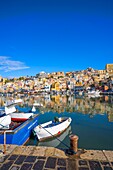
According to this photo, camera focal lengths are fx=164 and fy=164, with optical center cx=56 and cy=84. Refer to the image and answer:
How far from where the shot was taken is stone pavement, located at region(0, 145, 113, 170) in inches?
159

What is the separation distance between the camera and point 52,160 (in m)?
4.38

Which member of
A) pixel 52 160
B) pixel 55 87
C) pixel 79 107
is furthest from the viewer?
pixel 55 87

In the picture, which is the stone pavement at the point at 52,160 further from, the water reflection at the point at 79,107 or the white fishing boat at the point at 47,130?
the water reflection at the point at 79,107

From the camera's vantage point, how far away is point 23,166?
161 inches

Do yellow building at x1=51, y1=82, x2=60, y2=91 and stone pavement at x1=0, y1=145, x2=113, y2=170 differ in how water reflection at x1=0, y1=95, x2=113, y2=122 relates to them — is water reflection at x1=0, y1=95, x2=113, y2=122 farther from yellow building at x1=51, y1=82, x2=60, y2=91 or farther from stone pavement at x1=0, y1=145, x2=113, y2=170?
yellow building at x1=51, y1=82, x2=60, y2=91

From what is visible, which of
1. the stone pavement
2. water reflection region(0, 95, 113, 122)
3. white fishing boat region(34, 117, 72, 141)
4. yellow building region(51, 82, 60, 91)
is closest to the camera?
the stone pavement

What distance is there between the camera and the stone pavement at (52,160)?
405 cm

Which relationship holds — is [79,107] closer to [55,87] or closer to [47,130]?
[47,130]

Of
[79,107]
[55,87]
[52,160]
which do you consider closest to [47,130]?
[52,160]

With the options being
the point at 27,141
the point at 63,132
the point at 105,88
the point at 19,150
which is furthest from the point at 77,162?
the point at 105,88

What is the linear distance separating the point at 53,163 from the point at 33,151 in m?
0.95

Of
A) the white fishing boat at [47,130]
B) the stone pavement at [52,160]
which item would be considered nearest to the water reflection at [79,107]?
the white fishing boat at [47,130]

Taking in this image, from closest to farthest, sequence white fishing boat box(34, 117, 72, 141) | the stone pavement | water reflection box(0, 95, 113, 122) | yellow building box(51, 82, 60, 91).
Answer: the stone pavement < white fishing boat box(34, 117, 72, 141) < water reflection box(0, 95, 113, 122) < yellow building box(51, 82, 60, 91)

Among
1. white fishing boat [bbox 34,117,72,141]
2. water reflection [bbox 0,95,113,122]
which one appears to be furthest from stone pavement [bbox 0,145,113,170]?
water reflection [bbox 0,95,113,122]
